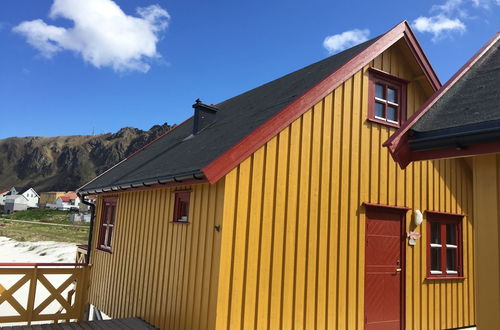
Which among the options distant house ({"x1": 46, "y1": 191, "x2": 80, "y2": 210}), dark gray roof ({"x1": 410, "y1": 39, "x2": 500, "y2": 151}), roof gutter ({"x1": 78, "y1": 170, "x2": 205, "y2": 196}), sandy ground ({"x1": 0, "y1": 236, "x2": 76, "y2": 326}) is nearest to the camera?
dark gray roof ({"x1": 410, "y1": 39, "x2": 500, "y2": 151})

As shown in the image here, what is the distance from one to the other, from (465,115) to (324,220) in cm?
365

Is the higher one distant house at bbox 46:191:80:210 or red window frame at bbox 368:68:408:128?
red window frame at bbox 368:68:408:128

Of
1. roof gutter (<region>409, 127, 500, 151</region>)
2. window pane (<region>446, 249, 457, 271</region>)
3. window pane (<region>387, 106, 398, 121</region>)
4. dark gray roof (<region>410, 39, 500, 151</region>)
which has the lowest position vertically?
window pane (<region>446, 249, 457, 271</region>)

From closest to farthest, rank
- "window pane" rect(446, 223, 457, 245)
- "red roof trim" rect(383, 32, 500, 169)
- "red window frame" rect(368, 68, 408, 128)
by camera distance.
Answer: "red roof trim" rect(383, 32, 500, 169)
"red window frame" rect(368, 68, 408, 128)
"window pane" rect(446, 223, 457, 245)

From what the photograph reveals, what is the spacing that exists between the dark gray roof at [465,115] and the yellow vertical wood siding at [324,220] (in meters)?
2.82

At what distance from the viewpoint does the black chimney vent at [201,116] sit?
33.9 ft

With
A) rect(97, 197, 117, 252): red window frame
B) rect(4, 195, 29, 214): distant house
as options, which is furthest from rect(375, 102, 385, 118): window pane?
rect(4, 195, 29, 214): distant house

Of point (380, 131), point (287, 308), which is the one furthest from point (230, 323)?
point (380, 131)

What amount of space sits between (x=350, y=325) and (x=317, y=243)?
162 centimetres

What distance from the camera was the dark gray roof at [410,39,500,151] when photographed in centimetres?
336

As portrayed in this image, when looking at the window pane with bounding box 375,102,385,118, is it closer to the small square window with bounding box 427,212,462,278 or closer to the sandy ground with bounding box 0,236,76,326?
the small square window with bounding box 427,212,462,278

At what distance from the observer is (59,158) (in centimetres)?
16238

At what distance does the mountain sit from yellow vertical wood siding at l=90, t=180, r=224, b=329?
450 ft

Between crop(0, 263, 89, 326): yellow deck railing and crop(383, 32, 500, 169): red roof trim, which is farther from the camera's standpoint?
crop(0, 263, 89, 326): yellow deck railing
